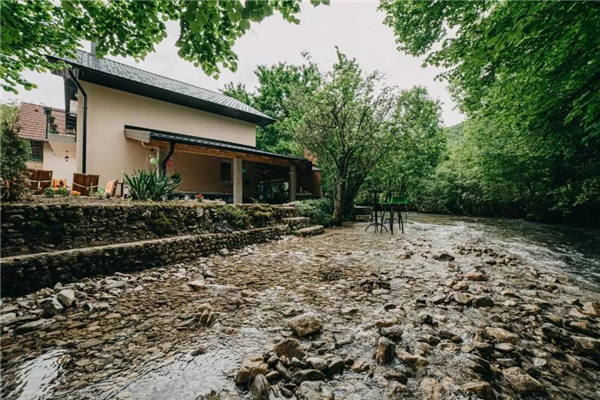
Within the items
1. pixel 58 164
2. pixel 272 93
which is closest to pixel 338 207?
pixel 272 93

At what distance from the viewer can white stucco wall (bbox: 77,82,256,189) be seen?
29.0 feet

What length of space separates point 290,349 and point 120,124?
11.7 meters

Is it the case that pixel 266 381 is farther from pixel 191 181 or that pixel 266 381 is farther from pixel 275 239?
pixel 191 181

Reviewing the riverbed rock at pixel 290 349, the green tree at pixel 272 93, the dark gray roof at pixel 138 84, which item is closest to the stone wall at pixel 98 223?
the riverbed rock at pixel 290 349

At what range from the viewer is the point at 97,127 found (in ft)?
29.3

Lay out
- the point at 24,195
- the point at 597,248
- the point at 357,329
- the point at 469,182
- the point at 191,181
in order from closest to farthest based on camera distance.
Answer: the point at 357,329, the point at 24,195, the point at 597,248, the point at 191,181, the point at 469,182

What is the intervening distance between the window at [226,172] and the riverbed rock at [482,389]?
13936mm

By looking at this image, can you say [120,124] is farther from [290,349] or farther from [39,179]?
[290,349]

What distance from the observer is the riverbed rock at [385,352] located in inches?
68.6

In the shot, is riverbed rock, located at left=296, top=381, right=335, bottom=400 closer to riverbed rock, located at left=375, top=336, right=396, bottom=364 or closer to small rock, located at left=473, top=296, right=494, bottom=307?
riverbed rock, located at left=375, top=336, right=396, bottom=364

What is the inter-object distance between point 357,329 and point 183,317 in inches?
74.7

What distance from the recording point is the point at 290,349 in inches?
72.0

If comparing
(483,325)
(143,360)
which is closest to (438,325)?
(483,325)

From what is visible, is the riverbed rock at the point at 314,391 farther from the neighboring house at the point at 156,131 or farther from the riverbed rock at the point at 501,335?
the neighboring house at the point at 156,131
